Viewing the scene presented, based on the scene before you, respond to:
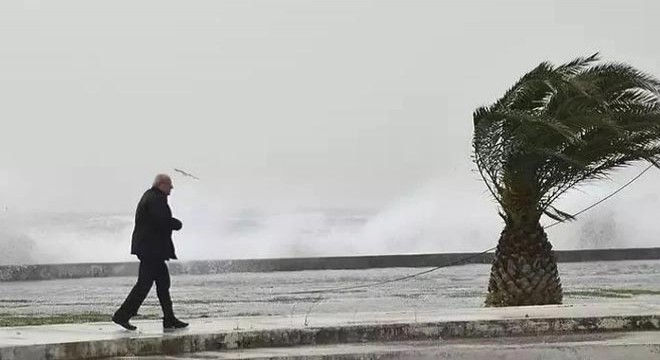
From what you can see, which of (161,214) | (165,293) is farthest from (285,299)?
(161,214)

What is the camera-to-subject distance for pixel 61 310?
70.0ft

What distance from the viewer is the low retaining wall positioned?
47.5m

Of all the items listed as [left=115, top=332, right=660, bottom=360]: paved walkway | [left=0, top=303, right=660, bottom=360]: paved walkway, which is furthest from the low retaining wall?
[left=115, top=332, right=660, bottom=360]: paved walkway

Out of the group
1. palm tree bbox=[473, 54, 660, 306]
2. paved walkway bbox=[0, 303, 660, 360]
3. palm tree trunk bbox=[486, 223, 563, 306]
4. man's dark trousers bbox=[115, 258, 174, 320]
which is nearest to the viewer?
paved walkway bbox=[0, 303, 660, 360]

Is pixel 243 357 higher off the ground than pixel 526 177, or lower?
lower

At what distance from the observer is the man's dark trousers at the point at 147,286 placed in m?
11.3

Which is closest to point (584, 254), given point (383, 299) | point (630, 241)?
point (630, 241)

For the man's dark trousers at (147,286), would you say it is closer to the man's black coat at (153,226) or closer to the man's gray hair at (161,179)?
the man's black coat at (153,226)

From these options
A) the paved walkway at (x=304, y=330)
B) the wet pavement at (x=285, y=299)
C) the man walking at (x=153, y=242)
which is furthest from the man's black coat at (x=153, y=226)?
the wet pavement at (x=285, y=299)

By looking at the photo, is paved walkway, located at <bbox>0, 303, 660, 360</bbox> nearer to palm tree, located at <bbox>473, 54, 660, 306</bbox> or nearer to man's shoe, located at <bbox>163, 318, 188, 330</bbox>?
man's shoe, located at <bbox>163, 318, 188, 330</bbox>

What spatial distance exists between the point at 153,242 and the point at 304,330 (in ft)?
5.84

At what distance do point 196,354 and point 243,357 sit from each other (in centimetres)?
65

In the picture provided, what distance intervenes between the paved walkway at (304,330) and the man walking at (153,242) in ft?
1.09

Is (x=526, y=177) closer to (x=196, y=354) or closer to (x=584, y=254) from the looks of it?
(x=196, y=354)
